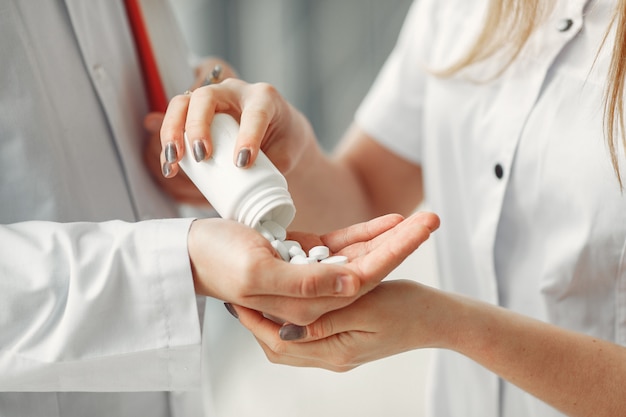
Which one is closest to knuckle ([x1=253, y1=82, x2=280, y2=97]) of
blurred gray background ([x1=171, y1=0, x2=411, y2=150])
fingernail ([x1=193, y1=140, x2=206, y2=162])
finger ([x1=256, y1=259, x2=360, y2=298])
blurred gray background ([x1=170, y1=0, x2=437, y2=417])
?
fingernail ([x1=193, y1=140, x2=206, y2=162])

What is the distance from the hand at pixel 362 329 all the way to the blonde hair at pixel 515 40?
0.25 meters

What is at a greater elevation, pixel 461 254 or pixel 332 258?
pixel 332 258

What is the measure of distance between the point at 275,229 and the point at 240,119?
128 millimetres

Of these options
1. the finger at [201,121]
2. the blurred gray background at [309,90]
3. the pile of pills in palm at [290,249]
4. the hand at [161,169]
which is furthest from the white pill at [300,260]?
the blurred gray background at [309,90]

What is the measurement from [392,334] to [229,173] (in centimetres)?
21

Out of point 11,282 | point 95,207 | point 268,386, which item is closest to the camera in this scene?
point 11,282

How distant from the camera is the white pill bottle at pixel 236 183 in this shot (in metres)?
0.66

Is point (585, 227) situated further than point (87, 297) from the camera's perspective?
Yes

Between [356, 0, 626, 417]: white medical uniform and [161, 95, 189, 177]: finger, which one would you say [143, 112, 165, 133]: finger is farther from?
[356, 0, 626, 417]: white medical uniform

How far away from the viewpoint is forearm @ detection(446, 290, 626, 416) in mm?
741

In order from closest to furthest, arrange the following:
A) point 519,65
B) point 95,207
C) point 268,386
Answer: point 95,207 < point 519,65 < point 268,386

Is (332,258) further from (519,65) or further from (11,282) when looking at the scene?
(519,65)

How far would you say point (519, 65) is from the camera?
91 centimetres

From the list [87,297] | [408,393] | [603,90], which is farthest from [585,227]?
[408,393]
